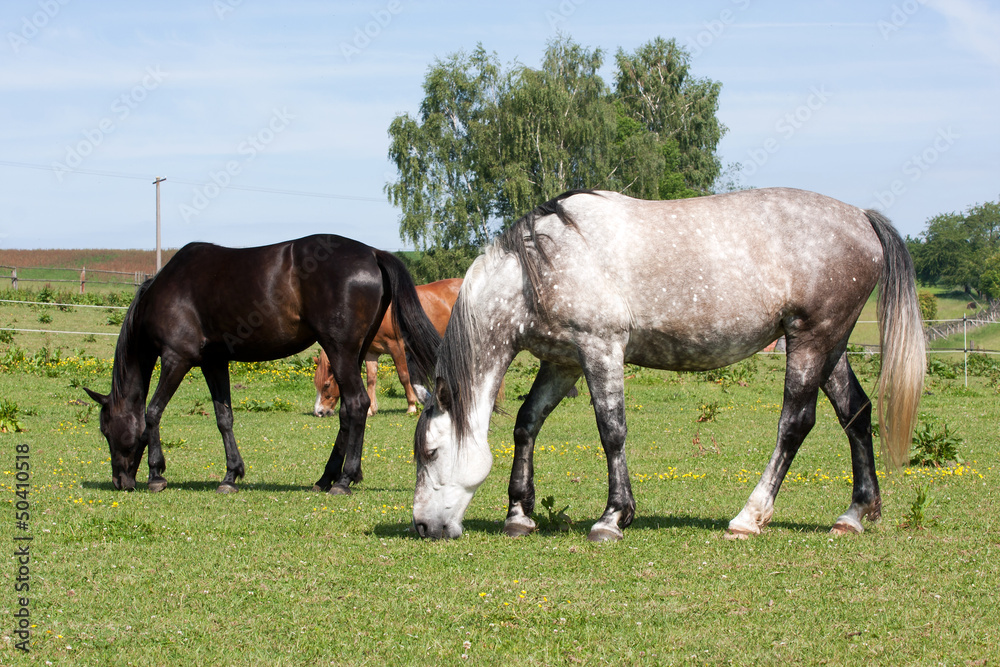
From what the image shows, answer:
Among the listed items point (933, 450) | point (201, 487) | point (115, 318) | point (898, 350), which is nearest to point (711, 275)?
point (898, 350)

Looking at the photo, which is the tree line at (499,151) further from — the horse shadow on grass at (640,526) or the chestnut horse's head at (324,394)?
the horse shadow on grass at (640,526)

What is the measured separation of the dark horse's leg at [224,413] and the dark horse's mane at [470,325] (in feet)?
11.6

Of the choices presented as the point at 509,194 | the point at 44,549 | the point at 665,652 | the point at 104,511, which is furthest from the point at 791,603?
the point at 509,194

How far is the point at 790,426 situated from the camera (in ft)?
20.5

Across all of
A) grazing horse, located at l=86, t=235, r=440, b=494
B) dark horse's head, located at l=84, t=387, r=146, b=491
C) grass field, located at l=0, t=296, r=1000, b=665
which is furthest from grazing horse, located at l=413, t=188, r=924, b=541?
dark horse's head, located at l=84, t=387, r=146, b=491

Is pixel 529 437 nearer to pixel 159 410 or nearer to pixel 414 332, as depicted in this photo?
pixel 414 332

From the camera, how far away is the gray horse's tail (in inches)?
246

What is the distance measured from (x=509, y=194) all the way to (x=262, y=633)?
125 ft

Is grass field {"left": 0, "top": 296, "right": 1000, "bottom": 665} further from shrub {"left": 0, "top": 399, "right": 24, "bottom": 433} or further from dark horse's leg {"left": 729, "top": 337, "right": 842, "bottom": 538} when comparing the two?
shrub {"left": 0, "top": 399, "right": 24, "bottom": 433}

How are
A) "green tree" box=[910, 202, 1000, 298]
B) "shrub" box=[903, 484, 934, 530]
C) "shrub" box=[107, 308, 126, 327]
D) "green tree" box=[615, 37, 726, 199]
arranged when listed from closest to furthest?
1. "shrub" box=[903, 484, 934, 530]
2. "shrub" box=[107, 308, 126, 327]
3. "green tree" box=[615, 37, 726, 199]
4. "green tree" box=[910, 202, 1000, 298]

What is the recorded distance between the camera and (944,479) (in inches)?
350

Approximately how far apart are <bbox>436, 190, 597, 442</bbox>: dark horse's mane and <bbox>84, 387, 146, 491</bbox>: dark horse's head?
153 inches

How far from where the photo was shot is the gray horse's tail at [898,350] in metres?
6.25

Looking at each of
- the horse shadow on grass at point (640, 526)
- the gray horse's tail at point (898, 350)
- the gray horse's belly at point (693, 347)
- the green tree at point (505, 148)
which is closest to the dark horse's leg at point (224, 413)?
the horse shadow on grass at point (640, 526)
